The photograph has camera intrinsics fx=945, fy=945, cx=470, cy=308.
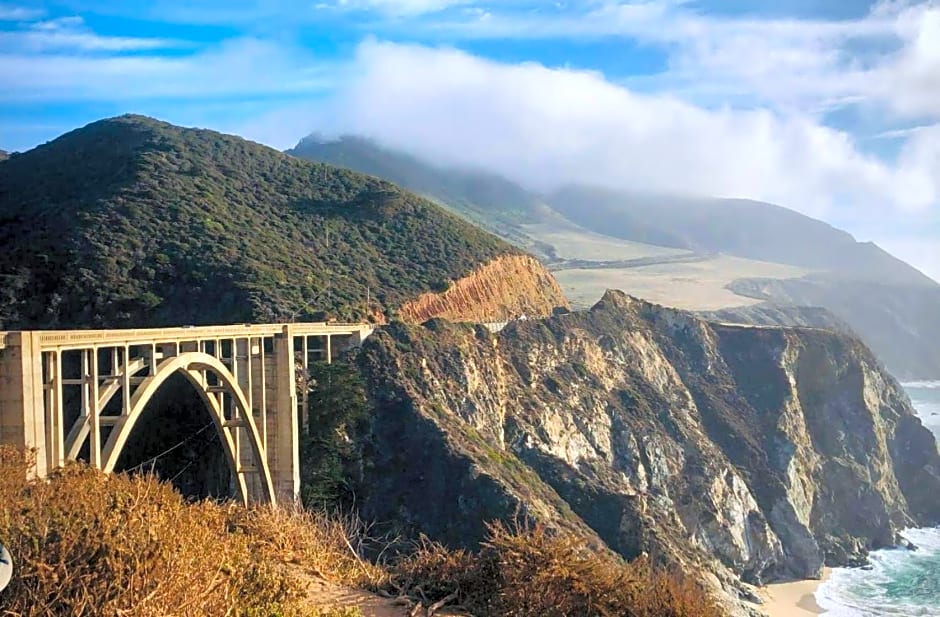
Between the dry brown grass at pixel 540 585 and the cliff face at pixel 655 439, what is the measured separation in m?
21.2

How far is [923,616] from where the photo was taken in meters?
43.0

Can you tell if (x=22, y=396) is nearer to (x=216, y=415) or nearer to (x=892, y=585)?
(x=216, y=415)

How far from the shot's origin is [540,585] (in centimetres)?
1252

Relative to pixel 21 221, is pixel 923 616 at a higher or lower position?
lower

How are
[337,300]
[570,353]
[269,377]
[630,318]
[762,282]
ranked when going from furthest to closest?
[762,282] < [630,318] < [570,353] < [337,300] < [269,377]

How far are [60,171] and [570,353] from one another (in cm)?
3498

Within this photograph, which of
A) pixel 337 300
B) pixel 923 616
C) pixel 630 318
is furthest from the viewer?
pixel 630 318

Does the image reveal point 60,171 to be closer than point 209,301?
No

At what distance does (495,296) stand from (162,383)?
31.5 m

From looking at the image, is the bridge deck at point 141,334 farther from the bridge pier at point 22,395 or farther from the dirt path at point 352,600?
the dirt path at point 352,600

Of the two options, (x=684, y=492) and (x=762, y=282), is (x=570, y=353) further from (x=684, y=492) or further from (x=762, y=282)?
(x=762, y=282)

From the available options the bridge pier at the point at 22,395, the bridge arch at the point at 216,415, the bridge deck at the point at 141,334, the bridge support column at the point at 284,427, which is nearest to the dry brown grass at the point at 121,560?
the bridge pier at the point at 22,395

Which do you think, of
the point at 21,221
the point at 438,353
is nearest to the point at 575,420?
the point at 438,353

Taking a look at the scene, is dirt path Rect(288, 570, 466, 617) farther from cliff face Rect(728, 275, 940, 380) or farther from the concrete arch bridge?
cliff face Rect(728, 275, 940, 380)
